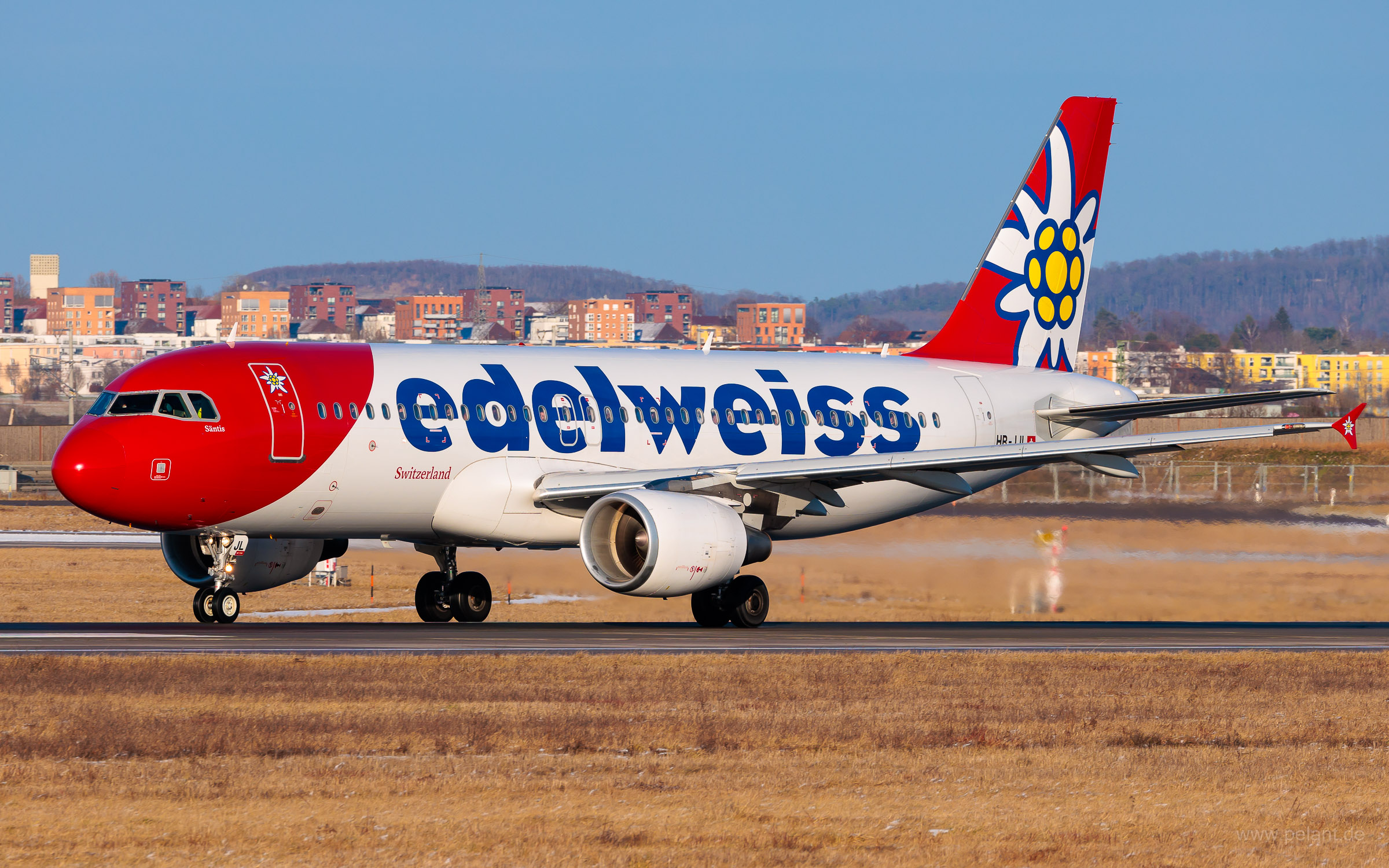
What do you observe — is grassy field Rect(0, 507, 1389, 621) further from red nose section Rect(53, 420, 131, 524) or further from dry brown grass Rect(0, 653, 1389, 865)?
dry brown grass Rect(0, 653, 1389, 865)

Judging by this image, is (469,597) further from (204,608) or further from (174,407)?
(174,407)

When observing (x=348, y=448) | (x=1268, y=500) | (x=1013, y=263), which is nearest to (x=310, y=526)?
(x=348, y=448)

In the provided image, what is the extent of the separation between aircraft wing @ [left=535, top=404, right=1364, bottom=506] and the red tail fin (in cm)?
789

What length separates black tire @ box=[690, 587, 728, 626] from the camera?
29.5 meters

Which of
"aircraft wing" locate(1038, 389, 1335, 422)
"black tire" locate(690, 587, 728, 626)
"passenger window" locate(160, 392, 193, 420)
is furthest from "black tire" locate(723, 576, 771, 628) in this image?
"passenger window" locate(160, 392, 193, 420)

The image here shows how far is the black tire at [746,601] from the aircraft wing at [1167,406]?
7792 mm

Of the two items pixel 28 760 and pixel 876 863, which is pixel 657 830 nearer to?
pixel 876 863

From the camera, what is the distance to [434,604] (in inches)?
1243

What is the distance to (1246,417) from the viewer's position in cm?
9181

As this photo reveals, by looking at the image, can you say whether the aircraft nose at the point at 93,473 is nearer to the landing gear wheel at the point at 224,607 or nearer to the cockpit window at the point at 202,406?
the cockpit window at the point at 202,406

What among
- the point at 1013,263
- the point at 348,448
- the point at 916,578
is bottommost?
the point at 916,578

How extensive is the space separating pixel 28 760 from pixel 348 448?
43.4 feet

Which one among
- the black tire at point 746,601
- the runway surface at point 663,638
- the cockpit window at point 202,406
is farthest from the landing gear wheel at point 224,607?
the black tire at point 746,601

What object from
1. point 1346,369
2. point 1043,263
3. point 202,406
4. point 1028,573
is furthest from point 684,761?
point 1346,369
